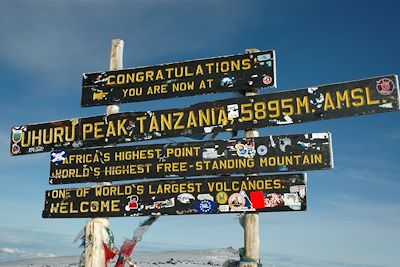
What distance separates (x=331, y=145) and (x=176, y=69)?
3.19 meters

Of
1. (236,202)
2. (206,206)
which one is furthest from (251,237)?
(206,206)

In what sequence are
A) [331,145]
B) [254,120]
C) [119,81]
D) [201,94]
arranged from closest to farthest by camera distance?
[331,145], [254,120], [201,94], [119,81]

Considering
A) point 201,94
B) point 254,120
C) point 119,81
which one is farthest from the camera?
point 119,81

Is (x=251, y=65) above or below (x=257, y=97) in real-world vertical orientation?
above

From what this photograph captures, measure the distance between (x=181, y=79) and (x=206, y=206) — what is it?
7.90ft

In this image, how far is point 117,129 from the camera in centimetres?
892

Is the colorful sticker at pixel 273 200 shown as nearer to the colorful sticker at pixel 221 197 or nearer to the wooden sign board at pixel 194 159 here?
the wooden sign board at pixel 194 159

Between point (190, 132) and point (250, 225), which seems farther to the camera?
point (190, 132)

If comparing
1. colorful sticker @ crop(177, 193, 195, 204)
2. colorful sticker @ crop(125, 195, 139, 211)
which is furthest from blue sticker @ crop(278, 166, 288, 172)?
colorful sticker @ crop(125, 195, 139, 211)

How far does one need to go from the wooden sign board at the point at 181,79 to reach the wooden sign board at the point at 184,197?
5.45 ft

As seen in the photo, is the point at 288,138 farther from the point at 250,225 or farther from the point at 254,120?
the point at 250,225

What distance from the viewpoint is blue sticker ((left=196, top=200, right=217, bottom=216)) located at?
782 centimetres

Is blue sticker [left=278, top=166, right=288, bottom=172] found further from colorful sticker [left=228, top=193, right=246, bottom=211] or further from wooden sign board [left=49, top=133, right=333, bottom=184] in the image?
colorful sticker [left=228, top=193, right=246, bottom=211]

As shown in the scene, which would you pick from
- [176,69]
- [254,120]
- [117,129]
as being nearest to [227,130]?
[254,120]
